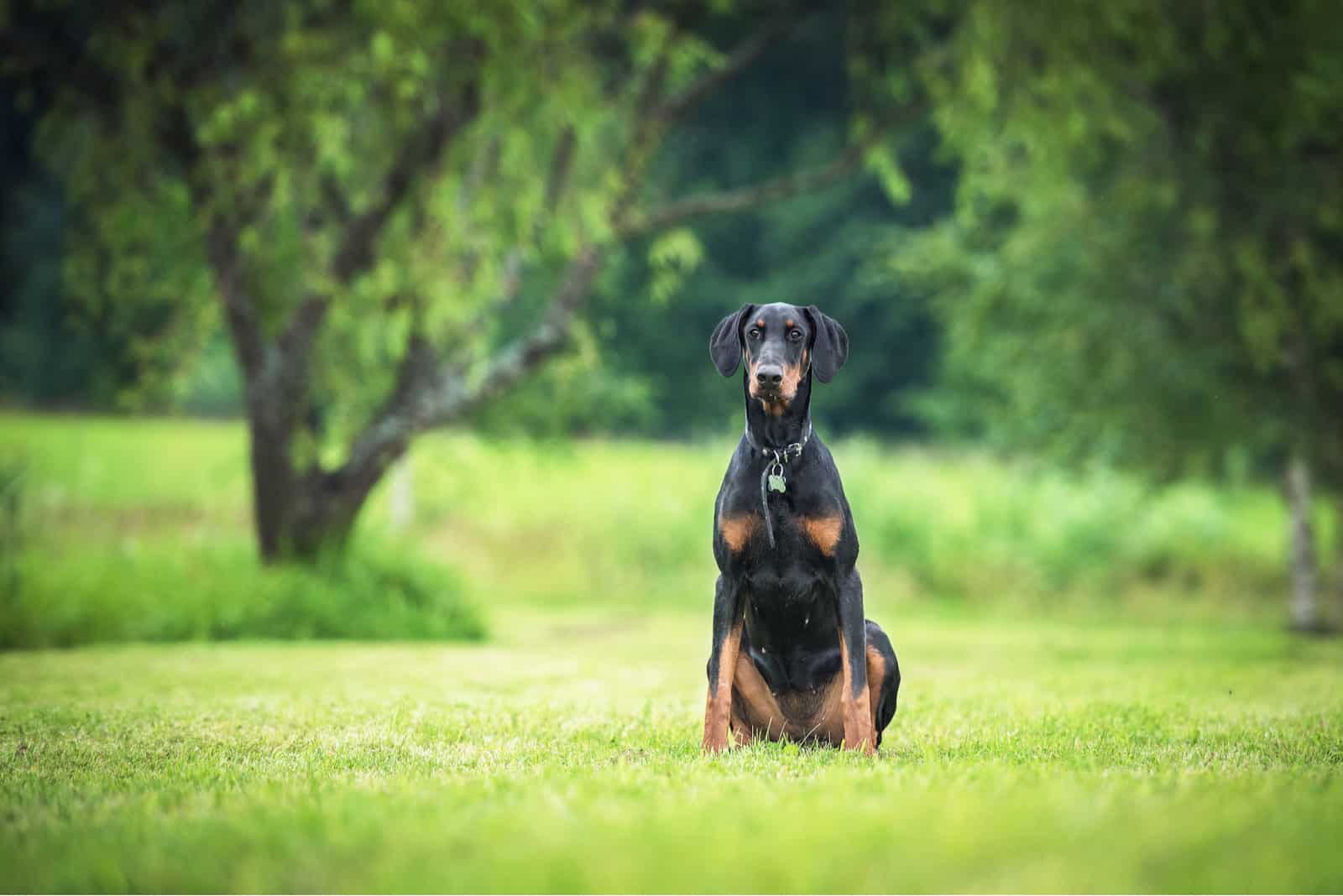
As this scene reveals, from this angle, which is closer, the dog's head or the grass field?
the grass field

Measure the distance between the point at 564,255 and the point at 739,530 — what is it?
9.79m

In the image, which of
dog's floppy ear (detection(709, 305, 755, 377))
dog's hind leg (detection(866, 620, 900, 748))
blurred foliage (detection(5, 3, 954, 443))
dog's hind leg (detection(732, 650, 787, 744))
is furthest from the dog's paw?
blurred foliage (detection(5, 3, 954, 443))

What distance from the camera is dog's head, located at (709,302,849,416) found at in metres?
4.79

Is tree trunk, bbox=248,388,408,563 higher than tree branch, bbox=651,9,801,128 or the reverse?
the reverse

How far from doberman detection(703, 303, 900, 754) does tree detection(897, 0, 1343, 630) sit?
7.02 meters

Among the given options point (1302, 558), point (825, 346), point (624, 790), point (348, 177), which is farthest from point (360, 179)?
point (1302, 558)

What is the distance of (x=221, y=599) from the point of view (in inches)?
450

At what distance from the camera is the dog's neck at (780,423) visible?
16.1 feet

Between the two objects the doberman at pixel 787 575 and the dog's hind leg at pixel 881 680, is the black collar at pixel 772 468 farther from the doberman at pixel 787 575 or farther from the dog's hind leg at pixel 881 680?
the dog's hind leg at pixel 881 680

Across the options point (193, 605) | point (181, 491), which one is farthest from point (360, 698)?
point (181, 491)

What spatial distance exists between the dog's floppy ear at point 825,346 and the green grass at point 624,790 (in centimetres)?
142

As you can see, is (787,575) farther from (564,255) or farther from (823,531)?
(564,255)

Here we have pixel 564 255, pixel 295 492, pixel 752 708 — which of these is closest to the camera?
pixel 752 708

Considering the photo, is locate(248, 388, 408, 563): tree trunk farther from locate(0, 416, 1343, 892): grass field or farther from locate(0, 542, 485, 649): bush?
locate(0, 416, 1343, 892): grass field
